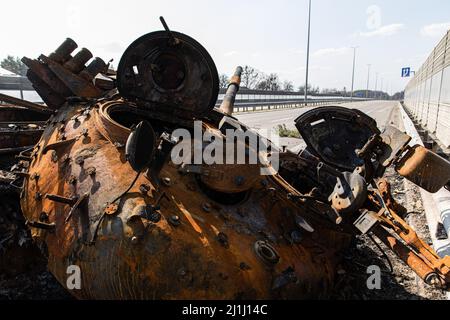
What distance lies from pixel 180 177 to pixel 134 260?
1.05 meters

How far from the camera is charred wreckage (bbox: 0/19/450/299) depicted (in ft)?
10.9

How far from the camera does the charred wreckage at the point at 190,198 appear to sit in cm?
332

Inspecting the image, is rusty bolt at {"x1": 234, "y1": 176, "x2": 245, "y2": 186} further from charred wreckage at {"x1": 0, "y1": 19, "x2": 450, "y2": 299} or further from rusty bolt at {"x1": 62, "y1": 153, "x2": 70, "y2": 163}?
rusty bolt at {"x1": 62, "y1": 153, "x2": 70, "y2": 163}

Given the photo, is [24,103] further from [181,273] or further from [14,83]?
[14,83]

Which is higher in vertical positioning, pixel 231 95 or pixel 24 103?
pixel 231 95

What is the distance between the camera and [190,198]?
3887 millimetres

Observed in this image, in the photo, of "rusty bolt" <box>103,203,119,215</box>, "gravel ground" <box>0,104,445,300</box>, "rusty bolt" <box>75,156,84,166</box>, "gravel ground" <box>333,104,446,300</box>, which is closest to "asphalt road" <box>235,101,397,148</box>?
"gravel ground" <box>333,104,446,300</box>

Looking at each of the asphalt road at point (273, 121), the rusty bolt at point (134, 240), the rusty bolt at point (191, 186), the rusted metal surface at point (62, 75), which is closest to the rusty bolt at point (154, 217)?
the rusty bolt at point (134, 240)

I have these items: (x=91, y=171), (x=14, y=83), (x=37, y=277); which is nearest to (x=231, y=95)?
(x=91, y=171)

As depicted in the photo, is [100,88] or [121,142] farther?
[100,88]
